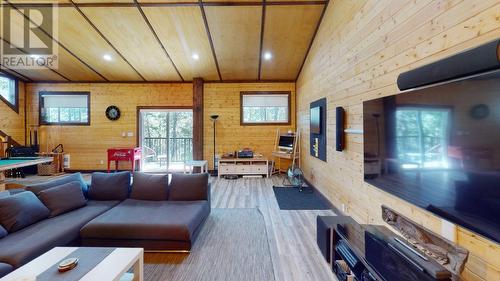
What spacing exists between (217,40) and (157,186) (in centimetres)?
343

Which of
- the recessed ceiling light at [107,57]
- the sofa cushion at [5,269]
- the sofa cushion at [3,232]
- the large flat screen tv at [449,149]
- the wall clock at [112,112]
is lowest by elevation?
the sofa cushion at [5,269]

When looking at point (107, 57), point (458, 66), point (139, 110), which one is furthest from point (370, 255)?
point (139, 110)

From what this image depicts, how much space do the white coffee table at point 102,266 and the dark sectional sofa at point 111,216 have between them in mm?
292

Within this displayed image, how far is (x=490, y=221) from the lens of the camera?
3.87 feet

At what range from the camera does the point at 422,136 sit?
5.35 feet

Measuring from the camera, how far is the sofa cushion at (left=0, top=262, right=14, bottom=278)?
5.65 feet

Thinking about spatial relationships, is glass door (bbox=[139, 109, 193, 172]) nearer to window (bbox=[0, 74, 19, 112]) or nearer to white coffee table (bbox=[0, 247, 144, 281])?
window (bbox=[0, 74, 19, 112])

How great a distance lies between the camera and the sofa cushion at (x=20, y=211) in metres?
2.27

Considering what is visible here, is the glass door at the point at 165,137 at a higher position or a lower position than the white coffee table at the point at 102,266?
higher

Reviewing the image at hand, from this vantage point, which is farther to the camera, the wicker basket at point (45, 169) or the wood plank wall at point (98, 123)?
the wood plank wall at point (98, 123)

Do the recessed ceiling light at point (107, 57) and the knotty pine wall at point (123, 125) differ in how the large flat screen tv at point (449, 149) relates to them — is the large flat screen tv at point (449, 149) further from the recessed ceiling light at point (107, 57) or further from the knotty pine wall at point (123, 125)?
the recessed ceiling light at point (107, 57)

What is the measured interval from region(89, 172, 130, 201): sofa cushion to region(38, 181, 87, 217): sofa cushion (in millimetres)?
198

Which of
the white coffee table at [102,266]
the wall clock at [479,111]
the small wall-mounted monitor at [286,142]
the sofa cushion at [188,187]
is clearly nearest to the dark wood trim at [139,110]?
the small wall-mounted monitor at [286,142]

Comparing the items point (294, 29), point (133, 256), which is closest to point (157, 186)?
point (133, 256)
